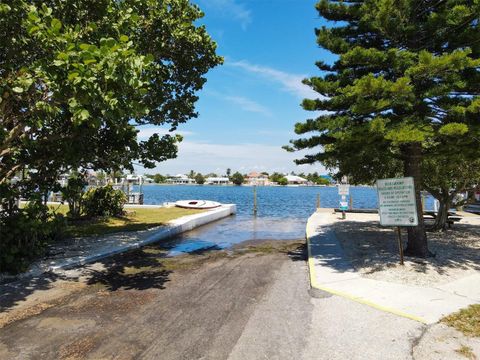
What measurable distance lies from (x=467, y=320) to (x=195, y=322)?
169 inches

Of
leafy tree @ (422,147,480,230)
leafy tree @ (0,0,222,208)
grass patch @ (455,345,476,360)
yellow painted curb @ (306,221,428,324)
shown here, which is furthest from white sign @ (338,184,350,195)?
grass patch @ (455,345,476,360)

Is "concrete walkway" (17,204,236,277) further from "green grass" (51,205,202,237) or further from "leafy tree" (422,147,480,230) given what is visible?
"leafy tree" (422,147,480,230)

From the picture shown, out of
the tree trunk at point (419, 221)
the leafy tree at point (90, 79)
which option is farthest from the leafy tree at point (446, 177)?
the leafy tree at point (90, 79)

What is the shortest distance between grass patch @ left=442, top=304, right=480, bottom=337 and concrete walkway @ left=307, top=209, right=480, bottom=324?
167 millimetres

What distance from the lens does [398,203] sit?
967 centimetres

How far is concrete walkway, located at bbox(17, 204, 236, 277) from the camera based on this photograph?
10009 mm

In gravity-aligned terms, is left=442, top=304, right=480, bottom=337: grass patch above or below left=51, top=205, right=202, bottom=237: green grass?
below

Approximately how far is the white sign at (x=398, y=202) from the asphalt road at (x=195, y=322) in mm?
2743

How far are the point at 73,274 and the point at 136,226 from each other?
918 cm

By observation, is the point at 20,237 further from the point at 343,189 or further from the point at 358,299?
the point at 343,189

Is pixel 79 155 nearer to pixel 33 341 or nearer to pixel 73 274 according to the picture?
pixel 73 274

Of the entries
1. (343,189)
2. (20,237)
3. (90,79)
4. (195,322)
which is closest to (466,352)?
(195,322)

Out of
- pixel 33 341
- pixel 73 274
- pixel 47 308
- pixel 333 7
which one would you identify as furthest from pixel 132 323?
pixel 333 7

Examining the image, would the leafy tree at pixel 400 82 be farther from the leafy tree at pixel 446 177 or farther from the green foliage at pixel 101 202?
the green foliage at pixel 101 202
